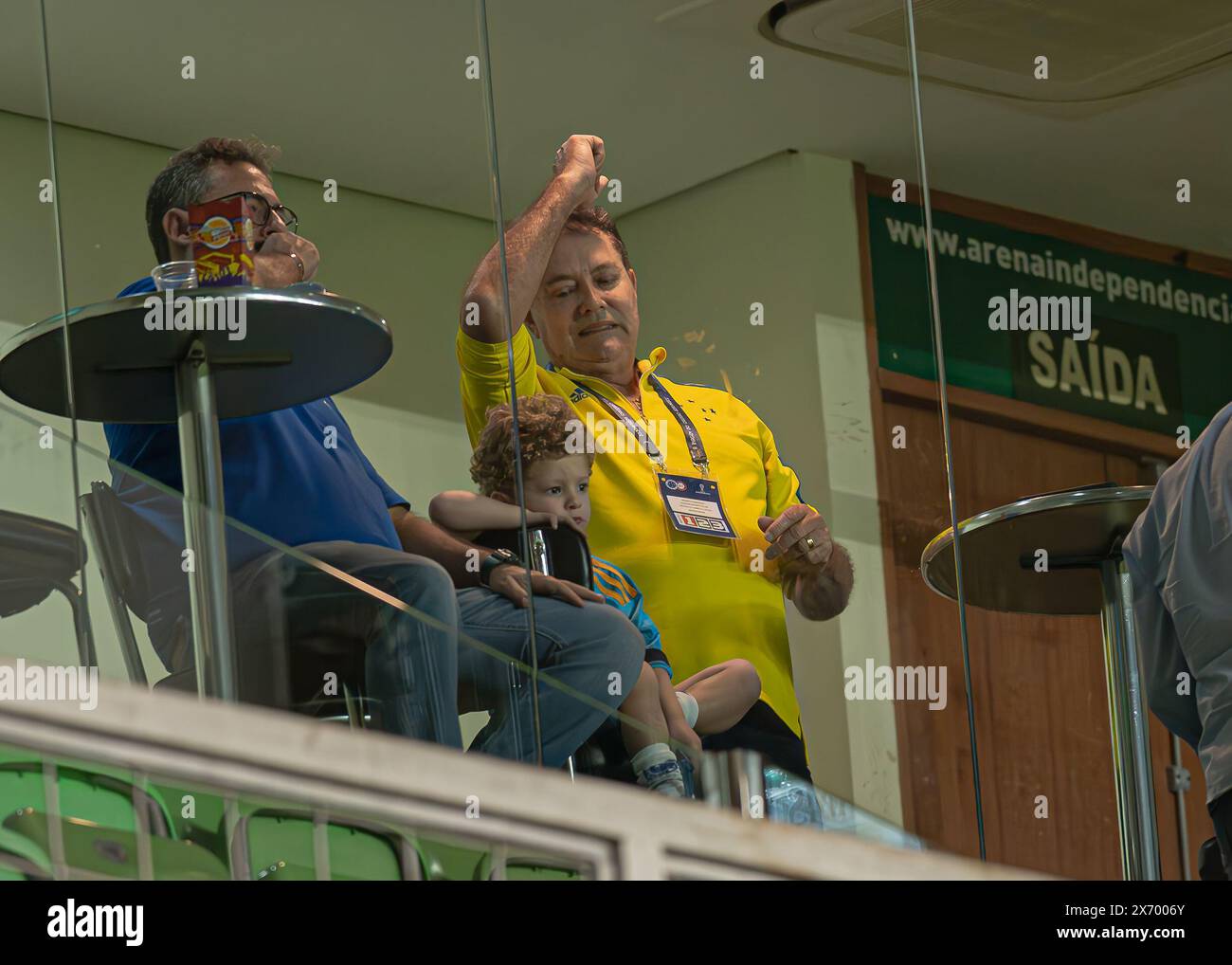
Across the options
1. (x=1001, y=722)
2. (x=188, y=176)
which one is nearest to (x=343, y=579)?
(x=188, y=176)

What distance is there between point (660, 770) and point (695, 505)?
0.80 meters

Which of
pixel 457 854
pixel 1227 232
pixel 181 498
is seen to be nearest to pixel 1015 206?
pixel 1227 232

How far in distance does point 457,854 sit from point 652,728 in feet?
3.53

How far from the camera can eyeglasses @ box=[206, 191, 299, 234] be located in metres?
2.16

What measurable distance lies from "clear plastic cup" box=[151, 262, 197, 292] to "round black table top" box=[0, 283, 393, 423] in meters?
0.09

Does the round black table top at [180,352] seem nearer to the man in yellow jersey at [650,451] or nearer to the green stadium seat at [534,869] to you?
the man in yellow jersey at [650,451]

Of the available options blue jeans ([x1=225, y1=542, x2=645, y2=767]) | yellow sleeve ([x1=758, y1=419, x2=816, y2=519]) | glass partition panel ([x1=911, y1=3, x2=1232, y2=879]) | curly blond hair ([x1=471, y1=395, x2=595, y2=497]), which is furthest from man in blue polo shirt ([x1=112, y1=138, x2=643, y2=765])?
glass partition panel ([x1=911, y1=3, x2=1232, y2=879])

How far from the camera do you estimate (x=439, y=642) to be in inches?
73.0

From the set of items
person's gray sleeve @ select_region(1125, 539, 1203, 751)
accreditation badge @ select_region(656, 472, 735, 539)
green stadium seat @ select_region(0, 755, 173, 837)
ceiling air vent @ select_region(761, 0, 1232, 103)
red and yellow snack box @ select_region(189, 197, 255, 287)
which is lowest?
green stadium seat @ select_region(0, 755, 173, 837)

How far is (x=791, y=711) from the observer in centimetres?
259

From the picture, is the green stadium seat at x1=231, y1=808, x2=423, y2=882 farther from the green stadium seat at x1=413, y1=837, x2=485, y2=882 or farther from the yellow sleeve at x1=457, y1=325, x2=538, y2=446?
the yellow sleeve at x1=457, y1=325, x2=538, y2=446

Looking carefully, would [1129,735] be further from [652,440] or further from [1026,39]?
[1026,39]
